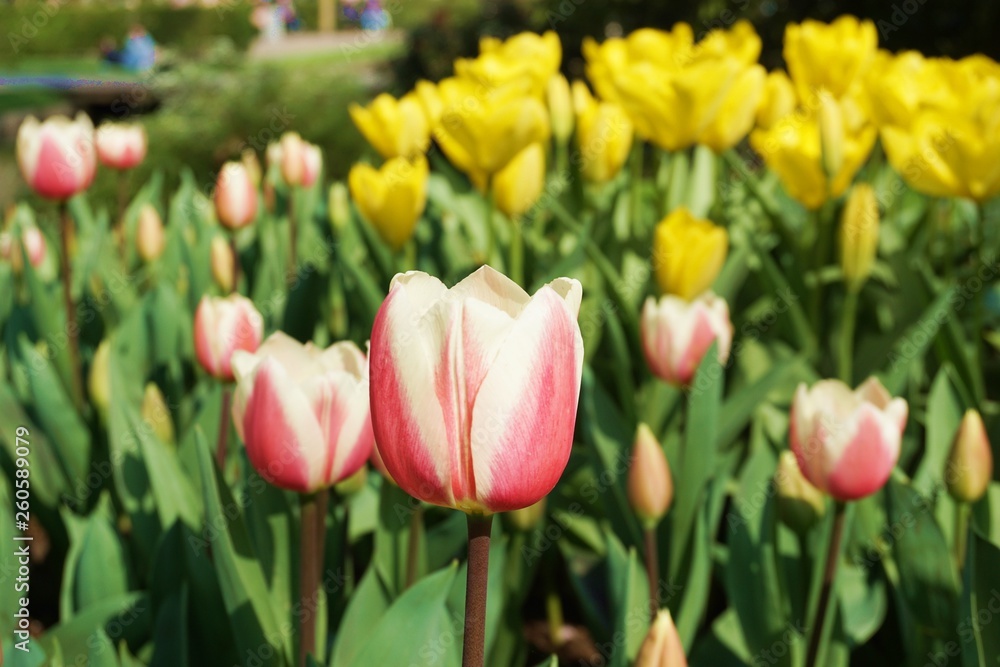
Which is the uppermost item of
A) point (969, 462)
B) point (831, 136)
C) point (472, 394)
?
point (472, 394)

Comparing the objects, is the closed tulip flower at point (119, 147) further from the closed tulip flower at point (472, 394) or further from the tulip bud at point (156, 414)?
the closed tulip flower at point (472, 394)

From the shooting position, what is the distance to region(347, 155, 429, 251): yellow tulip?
180 cm

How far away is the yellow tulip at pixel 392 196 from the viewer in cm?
180

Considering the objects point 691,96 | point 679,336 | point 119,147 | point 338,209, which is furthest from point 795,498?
point 119,147

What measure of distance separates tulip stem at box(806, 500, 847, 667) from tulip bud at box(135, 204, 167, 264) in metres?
1.64

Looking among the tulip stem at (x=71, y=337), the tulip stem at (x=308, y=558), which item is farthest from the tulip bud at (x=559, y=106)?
the tulip stem at (x=308, y=558)

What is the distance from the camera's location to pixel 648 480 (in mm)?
1192

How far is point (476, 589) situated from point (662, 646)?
292mm

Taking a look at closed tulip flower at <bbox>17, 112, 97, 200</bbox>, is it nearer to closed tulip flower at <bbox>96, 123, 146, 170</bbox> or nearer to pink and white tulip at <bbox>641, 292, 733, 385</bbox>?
closed tulip flower at <bbox>96, 123, 146, 170</bbox>

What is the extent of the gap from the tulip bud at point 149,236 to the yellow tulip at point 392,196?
1.97 ft

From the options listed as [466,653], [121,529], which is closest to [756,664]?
[466,653]

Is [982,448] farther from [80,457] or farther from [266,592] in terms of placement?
[80,457]

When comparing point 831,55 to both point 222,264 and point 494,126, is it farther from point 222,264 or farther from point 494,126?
point 222,264

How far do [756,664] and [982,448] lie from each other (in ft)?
1.24
